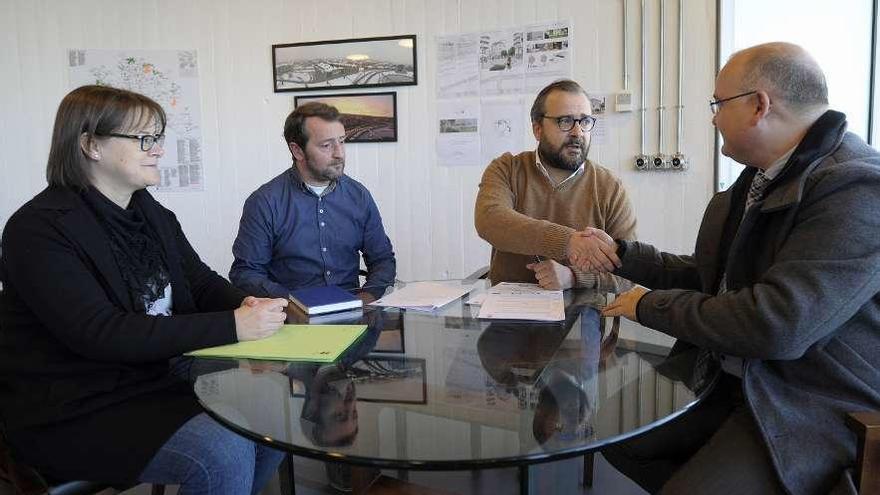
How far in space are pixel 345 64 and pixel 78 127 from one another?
2.53 m

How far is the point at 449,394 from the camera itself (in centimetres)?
118

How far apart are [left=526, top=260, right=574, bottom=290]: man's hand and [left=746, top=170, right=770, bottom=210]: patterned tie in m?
0.64

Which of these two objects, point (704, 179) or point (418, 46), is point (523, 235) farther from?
point (418, 46)

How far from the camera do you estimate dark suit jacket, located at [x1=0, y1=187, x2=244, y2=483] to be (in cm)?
136

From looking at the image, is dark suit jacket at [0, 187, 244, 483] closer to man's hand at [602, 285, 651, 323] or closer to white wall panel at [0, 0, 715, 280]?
man's hand at [602, 285, 651, 323]

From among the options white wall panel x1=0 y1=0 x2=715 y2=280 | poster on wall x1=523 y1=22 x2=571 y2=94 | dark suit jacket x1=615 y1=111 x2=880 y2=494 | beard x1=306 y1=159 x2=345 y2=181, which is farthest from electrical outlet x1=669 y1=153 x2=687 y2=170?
dark suit jacket x1=615 y1=111 x2=880 y2=494

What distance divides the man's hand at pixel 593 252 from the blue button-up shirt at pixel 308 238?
0.83 metres

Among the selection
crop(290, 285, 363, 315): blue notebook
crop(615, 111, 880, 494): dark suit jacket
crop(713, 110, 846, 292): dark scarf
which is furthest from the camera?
crop(290, 285, 363, 315): blue notebook

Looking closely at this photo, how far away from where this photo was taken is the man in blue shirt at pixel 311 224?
254 cm

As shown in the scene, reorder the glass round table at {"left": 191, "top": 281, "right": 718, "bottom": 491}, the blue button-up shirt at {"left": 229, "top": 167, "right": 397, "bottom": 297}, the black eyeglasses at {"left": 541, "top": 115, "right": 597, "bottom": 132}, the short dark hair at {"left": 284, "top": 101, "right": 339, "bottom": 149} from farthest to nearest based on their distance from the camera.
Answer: the short dark hair at {"left": 284, "top": 101, "right": 339, "bottom": 149}
the blue button-up shirt at {"left": 229, "top": 167, "right": 397, "bottom": 297}
the black eyeglasses at {"left": 541, "top": 115, "right": 597, "bottom": 132}
the glass round table at {"left": 191, "top": 281, "right": 718, "bottom": 491}

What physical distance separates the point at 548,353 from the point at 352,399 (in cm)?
47

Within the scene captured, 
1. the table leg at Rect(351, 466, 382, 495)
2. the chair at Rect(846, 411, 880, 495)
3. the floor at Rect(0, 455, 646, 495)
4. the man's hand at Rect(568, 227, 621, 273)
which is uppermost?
the man's hand at Rect(568, 227, 621, 273)

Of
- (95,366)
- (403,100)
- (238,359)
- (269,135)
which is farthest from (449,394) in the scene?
(269,135)

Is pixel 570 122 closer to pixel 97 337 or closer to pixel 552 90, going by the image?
pixel 552 90
